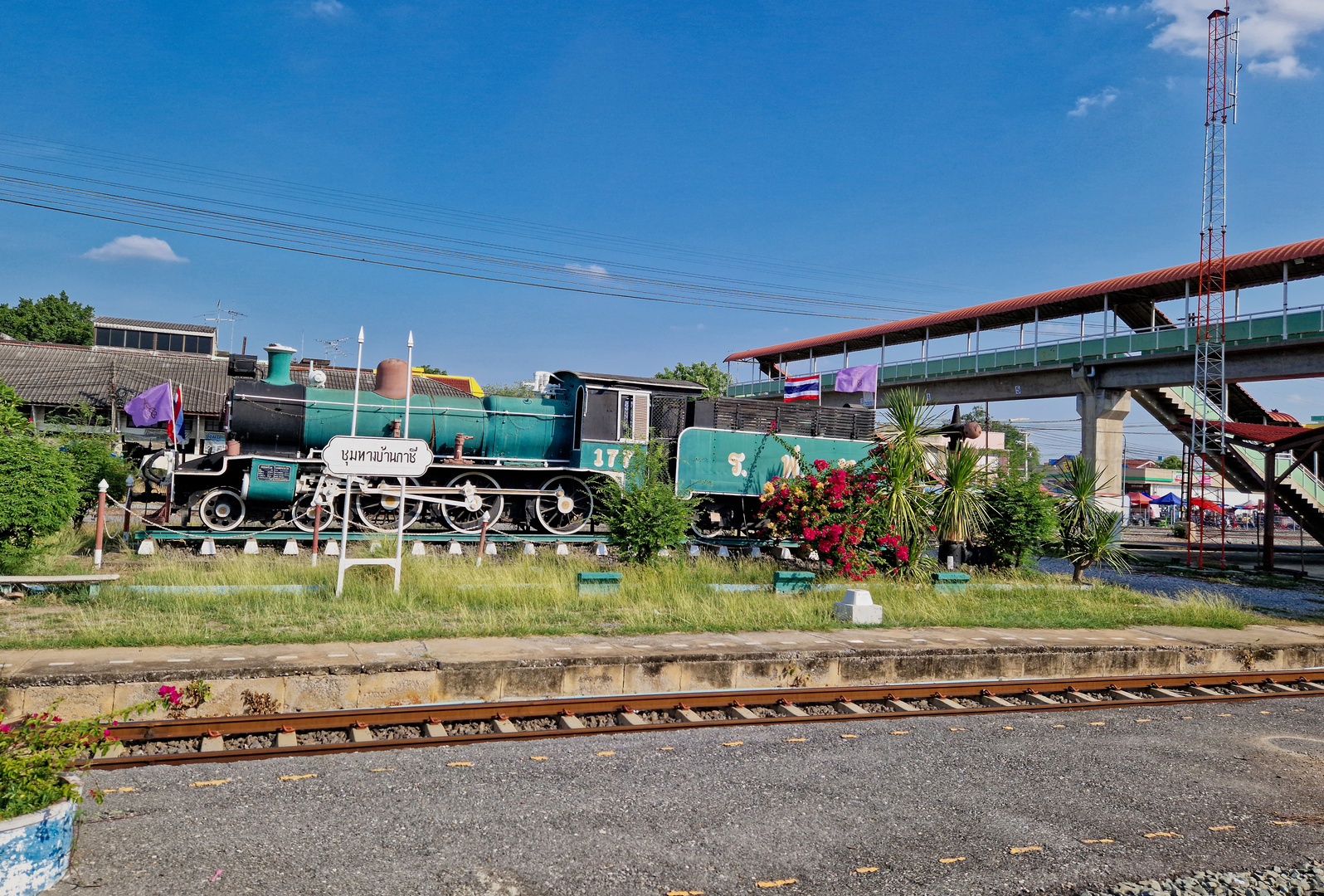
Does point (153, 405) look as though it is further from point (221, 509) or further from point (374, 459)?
point (374, 459)

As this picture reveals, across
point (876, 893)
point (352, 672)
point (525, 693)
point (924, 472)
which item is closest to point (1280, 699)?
point (924, 472)

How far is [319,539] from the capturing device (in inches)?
559

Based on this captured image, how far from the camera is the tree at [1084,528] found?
14.8 m

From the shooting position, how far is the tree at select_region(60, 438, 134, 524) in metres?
15.2

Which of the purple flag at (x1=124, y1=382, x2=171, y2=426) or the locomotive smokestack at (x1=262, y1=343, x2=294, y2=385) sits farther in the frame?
the purple flag at (x1=124, y1=382, x2=171, y2=426)

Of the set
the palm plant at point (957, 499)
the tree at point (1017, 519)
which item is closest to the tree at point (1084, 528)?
the tree at point (1017, 519)

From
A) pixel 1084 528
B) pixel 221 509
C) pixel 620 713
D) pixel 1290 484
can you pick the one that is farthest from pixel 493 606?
pixel 1290 484

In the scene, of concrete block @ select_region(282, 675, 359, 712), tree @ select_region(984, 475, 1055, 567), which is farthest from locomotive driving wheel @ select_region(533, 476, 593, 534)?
concrete block @ select_region(282, 675, 359, 712)

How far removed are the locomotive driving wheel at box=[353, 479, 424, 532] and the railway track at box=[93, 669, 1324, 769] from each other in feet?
27.0

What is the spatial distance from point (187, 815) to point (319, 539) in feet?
33.6

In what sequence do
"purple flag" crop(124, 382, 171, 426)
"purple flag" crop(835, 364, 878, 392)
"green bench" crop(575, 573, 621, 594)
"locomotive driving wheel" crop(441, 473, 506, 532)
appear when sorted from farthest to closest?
"purple flag" crop(835, 364, 878, 392) → "purple flag" crop(124, 382, 171, 426) → "locomotive driving wheel" crop(441, 473, 506, 532) → "green bench" crop(575, 573, 621, 594)

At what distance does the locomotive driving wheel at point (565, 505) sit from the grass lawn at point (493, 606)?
1999 millimetres

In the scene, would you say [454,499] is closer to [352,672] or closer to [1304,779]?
[352,672]

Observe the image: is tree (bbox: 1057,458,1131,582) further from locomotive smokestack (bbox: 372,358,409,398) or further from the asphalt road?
locomotive smokestack (bbox: 372,358,409,398)
